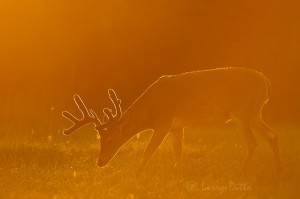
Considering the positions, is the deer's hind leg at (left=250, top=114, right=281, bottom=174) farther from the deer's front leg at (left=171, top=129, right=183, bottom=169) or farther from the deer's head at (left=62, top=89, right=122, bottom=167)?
the deer's head at (left=62, top=89, right=122, bottom=167)

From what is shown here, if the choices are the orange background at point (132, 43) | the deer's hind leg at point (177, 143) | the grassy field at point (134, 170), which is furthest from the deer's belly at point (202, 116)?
the orange background at point (132, 43)

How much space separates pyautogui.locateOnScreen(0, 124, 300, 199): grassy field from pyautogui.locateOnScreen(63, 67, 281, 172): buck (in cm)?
47

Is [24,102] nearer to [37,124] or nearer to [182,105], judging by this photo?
[37,124]

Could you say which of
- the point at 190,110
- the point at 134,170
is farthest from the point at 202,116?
the point at 134,170

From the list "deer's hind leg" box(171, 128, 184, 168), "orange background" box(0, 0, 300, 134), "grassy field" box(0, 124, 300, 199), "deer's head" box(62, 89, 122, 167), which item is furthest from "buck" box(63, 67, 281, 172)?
"orange background" box(0, 0, 300, 134)

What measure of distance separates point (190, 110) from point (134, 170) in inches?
45.2

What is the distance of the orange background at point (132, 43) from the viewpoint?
985 inches

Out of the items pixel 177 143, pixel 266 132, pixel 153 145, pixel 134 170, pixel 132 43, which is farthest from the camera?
pixel 132 43

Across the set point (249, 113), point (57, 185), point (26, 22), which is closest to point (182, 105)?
point (249, 113)

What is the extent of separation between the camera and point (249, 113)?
11.5m

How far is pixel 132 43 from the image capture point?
26578 mm

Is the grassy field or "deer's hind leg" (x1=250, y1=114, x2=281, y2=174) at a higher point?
"deer's hind leg" (x1=250, y1=114, x2=281, y2=174)

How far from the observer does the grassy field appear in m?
9.80

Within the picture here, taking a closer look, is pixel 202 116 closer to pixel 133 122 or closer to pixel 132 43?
pixel 133 122
